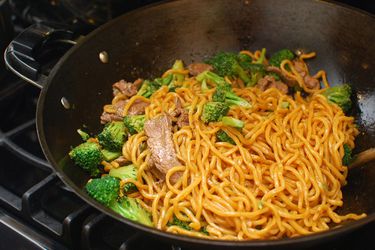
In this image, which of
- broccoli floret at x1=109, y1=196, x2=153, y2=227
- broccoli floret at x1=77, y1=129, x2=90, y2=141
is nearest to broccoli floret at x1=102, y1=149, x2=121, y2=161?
broccoli floret at x1=77, y1=129, x2=90, y2=141

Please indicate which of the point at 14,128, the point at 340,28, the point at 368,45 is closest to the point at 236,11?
the point at 340,28

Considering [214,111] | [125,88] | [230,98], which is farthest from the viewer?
[125,88]

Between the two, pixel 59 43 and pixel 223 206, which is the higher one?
pixel 59 43

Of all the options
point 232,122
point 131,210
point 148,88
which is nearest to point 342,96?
point 232,122

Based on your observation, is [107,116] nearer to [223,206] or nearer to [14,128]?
[14,128]

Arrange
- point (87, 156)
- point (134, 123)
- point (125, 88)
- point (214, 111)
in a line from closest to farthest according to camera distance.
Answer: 1. point (87, 156)
2. point (214, 111)
3. point (134, 123)
4. point (125, 88)

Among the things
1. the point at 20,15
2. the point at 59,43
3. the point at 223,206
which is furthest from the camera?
the point at 20,15

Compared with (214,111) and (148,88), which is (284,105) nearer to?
(214,111)
